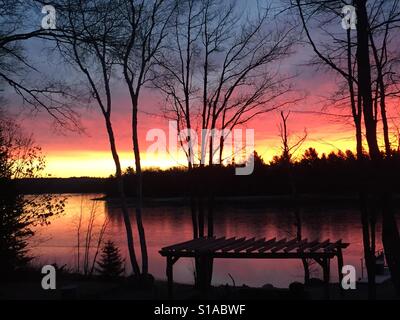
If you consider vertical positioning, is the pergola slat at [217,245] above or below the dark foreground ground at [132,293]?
above

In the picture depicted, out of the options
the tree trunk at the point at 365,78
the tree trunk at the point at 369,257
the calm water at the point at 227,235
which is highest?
the tree trunk at the point at 365,78

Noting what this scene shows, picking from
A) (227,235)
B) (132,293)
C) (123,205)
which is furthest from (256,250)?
(227,235)

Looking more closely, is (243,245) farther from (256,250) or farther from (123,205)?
(123,205)

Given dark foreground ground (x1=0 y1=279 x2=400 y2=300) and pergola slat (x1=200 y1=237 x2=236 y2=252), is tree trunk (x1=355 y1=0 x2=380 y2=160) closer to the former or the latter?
dark foreground ground (x1=0 y1=279 x2=400 y2=300)

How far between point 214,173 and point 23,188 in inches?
317

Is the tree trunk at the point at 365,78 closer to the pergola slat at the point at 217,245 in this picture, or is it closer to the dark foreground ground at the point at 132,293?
the dark foreground ground at the point at 132,293

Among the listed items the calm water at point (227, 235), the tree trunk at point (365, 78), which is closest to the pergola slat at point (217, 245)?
the tree trunk at point (365, 78)

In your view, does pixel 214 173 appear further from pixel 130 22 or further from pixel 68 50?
pixel 68 50

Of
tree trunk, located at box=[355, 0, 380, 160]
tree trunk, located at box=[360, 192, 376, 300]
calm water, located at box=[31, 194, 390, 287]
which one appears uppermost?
tree trunk, located at box=[355, 0, 380, 160]

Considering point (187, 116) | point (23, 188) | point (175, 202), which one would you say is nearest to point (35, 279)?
point (23, 188)

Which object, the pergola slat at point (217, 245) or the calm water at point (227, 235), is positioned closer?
the pergola slat at point (217, 245)

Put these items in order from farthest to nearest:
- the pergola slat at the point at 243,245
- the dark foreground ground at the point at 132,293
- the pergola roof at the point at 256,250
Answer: the dark foreground ground at the point at 132,293 → the pergola slat at the point at 243,245 → the pergola roof at the point at 256,250

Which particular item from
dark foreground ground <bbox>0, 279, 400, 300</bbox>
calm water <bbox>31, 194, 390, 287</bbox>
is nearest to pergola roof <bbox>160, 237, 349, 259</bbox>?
dark foreground ground <bbox>0, 279, 400, 300</bbox>

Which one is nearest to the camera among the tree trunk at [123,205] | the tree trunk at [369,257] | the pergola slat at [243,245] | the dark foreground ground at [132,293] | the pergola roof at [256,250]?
the tree trunk at [369,257]
